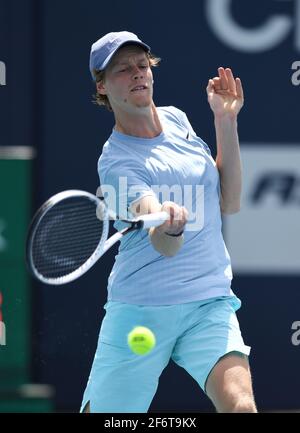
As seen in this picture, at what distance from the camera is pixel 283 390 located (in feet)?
17.1

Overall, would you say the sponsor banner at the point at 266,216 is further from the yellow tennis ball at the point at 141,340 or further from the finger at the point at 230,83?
the yellow tennis ball at the point at 141,340

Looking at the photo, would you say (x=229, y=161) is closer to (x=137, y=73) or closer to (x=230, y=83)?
(x=230, y=83)

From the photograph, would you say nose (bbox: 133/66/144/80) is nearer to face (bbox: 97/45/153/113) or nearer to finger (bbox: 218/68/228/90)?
face (bbox: 97/45/153/113)

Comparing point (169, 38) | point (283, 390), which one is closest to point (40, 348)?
point (283, 390)

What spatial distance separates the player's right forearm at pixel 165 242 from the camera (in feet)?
11.4

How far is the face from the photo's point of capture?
3.73 metres

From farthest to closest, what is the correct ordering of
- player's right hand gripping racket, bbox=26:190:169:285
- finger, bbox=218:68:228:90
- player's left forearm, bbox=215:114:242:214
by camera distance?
finger, bbox=218:68:228:90 → player's left forearm, bbox=215:114:242:214 → player's right hand gripping racket, bbox=26:190:169:285

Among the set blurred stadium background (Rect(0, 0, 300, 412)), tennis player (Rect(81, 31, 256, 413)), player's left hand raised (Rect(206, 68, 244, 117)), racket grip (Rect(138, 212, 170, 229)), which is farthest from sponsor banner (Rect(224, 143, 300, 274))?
racket grip (Rect(138, 212, 170, 229))

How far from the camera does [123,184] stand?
361cm

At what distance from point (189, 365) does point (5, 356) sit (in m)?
0.60

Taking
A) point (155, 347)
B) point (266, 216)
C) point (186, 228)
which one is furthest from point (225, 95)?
point (266, 216)

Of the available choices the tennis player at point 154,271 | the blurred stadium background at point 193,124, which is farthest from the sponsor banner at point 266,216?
the tennis player at point 154,271

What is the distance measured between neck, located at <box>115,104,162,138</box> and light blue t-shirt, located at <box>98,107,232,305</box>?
33 mm

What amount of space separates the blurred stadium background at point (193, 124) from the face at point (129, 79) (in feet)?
4.11
